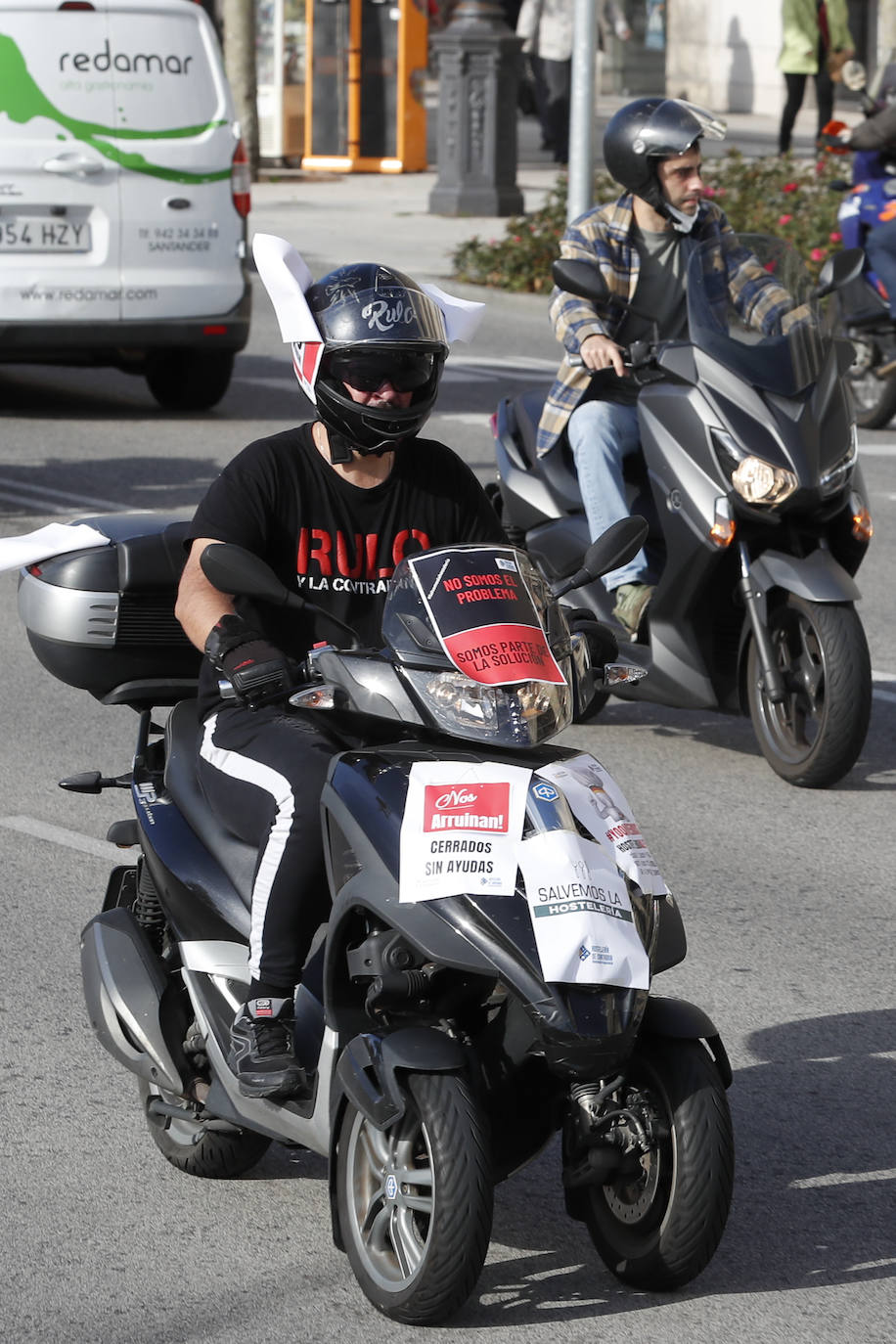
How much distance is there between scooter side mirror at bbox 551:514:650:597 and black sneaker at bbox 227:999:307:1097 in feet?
2.75

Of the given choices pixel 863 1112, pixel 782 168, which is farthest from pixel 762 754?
pixel 782 168

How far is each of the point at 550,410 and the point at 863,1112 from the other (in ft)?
11.8

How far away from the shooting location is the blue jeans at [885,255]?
531 inches

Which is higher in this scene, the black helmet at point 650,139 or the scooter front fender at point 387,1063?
the black helmet at point 650,139

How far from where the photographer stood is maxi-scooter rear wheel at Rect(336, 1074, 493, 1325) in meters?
3.52

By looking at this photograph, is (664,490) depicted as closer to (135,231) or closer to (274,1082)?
(274,1082)

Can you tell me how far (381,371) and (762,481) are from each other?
3.02 m

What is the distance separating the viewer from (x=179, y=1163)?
4449 millimetres

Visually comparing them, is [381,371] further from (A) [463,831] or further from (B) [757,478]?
(B) [757,478]

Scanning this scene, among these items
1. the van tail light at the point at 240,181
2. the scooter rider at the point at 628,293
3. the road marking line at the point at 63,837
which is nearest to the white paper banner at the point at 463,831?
the road marking line at the point at 63,837

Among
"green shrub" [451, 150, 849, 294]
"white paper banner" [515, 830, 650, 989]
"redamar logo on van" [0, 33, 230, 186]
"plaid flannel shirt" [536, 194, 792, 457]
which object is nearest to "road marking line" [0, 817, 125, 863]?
"plaid flannel shirt" [536, 194, 792, 457]

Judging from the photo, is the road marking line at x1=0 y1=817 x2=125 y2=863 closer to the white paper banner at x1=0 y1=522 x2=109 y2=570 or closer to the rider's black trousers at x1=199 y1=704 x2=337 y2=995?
the white paper banner at x1=0 y1=522 x2=109 y2=570

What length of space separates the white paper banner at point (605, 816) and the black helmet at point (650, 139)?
4208mm

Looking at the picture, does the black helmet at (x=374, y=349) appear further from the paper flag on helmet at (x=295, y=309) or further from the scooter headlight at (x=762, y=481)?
the scooter headlight at (x=762, y=481)
